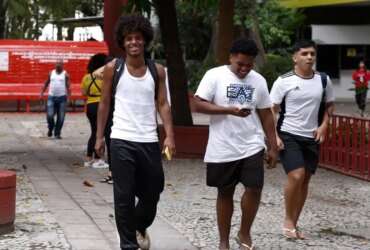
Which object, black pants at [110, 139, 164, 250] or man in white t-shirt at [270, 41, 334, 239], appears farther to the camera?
man in white t-shirt at [270, 41, 334, 239]

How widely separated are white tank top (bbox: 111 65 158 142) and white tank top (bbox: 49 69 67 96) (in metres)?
12.1

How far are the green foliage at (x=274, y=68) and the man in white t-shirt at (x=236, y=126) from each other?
18014 millimetres

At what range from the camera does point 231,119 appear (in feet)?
21.7

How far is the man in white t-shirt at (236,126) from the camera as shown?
6.57 meters

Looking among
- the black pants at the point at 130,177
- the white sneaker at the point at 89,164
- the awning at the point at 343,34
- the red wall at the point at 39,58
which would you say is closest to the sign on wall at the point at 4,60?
the red wall at the point at 39,58

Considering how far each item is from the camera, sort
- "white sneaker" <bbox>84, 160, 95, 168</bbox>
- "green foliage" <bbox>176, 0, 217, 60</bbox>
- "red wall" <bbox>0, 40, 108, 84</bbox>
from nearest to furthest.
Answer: "white sneaker" <bbox>84, 160, 95, 168</bbox>
"red wall" <bbox>0, 40, 108, 84</bbox>
"green foliage" <bbox>176, 0, 217, 60</bbox>

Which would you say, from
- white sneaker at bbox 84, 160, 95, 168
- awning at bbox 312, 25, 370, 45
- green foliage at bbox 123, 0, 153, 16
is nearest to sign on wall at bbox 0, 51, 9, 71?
green foliage at bbox 123, 0, 153, 16

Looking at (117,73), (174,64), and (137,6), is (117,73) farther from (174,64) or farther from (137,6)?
(174,64)

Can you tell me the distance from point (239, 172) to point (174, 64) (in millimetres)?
8350

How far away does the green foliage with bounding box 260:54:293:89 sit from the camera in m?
24.9

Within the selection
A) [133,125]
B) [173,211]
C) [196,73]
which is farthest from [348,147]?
[196,73]

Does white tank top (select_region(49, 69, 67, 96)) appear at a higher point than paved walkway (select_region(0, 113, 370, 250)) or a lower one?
higher

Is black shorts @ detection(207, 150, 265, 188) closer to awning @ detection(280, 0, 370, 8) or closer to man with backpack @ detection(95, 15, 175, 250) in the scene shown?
man with backpack @ detection(95, 15, 175, 250)

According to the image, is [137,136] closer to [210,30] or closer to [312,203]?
[312,203]
